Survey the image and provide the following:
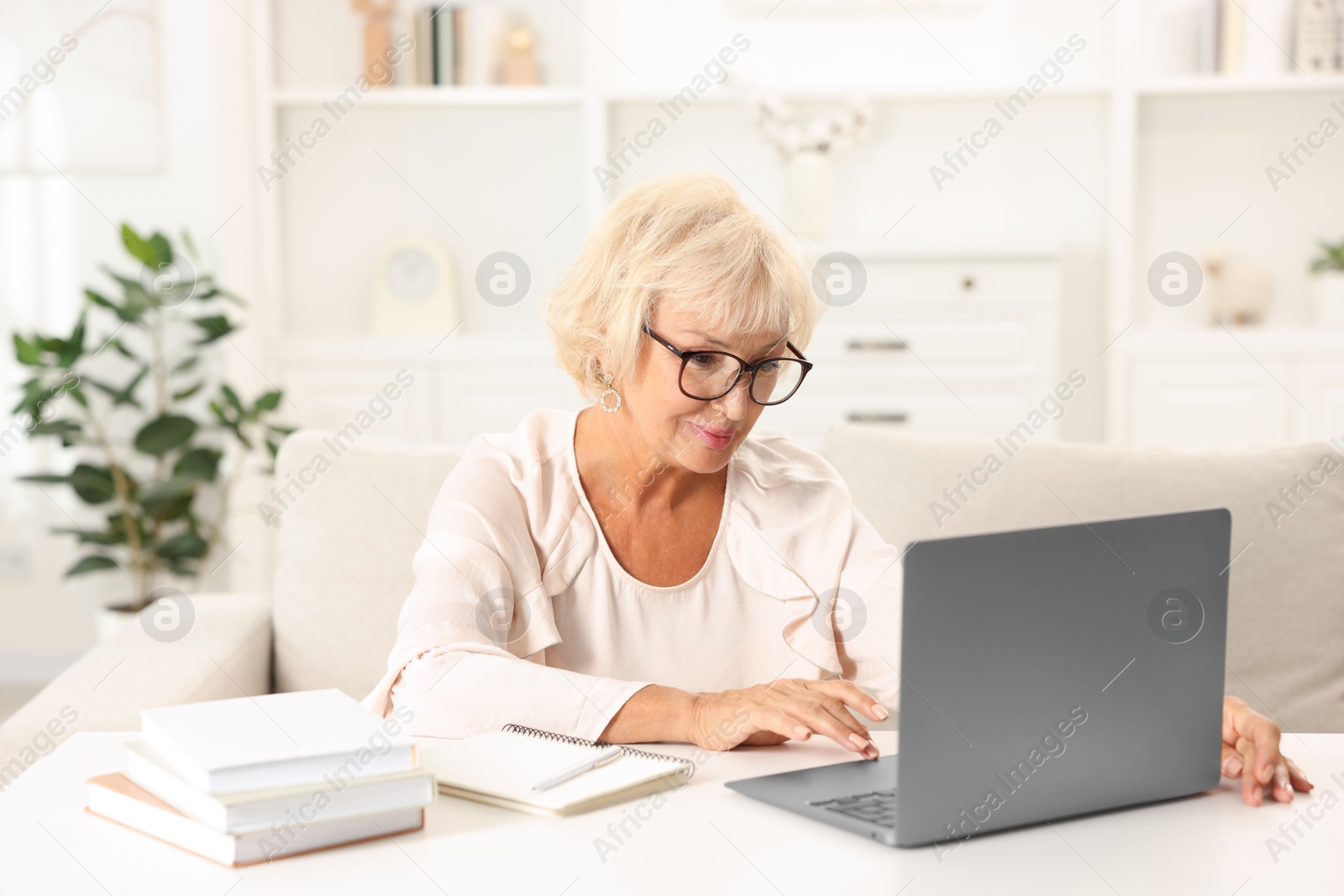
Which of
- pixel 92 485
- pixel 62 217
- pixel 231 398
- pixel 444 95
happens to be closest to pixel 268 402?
pixel 231 398

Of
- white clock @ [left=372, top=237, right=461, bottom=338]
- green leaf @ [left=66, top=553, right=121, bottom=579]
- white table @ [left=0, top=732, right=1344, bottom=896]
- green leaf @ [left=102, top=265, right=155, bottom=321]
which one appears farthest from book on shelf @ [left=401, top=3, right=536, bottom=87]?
white table @ [left=0, top=732, right=1344, bottom=896]

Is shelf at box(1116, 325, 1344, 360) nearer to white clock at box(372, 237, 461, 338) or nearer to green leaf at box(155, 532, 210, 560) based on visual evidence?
white clock at box(372, 237, 461, 338)

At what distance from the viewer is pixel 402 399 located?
3.76 meters

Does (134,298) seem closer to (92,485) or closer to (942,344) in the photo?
(92,485)

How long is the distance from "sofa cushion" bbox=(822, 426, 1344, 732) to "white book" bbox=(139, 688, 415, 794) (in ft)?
3.60

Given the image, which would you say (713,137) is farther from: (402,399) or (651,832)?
(651,832)

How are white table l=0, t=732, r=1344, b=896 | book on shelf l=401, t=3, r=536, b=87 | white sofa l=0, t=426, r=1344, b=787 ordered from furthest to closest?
book on shelf l=401, t=3, r=536, b=87
white sofa l=0, t=426, r=1344, b=787
white table l=0, t=732, r=1344, b=896

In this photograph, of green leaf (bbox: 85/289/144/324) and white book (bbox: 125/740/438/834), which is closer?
white book (bbox: 125/740/438/834)

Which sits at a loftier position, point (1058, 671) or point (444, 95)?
point (444, 95)

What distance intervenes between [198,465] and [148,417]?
38 centimetres

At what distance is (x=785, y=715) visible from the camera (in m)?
1.15

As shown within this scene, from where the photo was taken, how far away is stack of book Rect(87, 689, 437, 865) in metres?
0.90

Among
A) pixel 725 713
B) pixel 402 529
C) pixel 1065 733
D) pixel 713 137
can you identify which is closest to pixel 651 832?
pixel 725 713

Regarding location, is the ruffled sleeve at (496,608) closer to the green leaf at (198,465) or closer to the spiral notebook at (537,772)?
the spiral notebook at (537,772)
